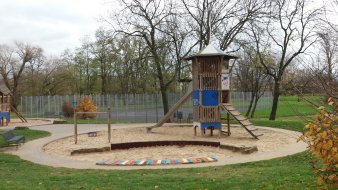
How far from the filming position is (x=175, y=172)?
9156 millimetres

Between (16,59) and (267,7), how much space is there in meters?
40.2

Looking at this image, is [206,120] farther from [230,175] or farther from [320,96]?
[320,96]

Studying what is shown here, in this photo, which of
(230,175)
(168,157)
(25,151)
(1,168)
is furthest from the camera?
(25,151)

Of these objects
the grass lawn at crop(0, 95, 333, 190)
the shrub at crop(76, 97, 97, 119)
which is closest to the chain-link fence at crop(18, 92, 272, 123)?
the shrub at crop(76, 97, 97, 119)

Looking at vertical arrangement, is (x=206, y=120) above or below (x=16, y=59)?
below

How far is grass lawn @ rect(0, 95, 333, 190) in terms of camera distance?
23.9ft

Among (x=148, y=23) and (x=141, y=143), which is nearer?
(x=141, y=143)

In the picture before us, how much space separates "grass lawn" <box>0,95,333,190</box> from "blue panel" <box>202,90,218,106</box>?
669 cm

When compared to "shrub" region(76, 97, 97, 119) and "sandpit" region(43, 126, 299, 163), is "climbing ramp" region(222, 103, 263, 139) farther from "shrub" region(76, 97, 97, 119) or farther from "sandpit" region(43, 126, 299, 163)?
"shrub" region(76, 97, 97, 119)

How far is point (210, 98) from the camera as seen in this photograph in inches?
666

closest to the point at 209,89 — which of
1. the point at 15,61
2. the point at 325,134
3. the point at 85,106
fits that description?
the point at 325,134

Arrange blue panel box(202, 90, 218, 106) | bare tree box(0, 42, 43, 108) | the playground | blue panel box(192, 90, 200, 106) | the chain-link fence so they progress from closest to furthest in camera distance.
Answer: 1. the playground
2. blue panel box(202, 90, 218, 106)
3. blue panel box(192, 90, 200, 106)
4. the chain-link fence
5. bare tree box(0, 42, 43, 108)

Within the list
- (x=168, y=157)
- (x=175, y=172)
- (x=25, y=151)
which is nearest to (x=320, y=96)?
(x=175, y=172)

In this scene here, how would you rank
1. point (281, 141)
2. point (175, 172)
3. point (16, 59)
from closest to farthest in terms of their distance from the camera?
point (175, 172) < point (281, 141) < point (16, 59)
